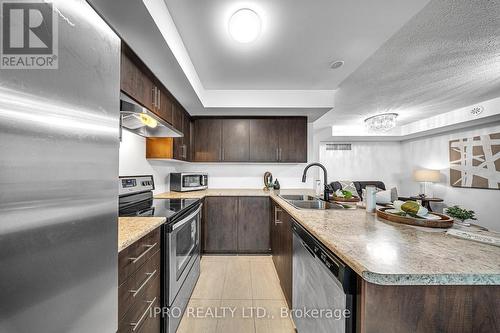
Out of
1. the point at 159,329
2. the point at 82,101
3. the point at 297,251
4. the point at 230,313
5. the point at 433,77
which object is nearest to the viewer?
the point at 82,101

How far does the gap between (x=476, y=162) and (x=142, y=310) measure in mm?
5956

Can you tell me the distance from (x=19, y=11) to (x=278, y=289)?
243cm

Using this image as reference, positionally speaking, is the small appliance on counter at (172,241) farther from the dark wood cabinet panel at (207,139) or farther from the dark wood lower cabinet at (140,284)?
the dark wood cabinet panel at (207,139)

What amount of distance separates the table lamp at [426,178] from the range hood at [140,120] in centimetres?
560

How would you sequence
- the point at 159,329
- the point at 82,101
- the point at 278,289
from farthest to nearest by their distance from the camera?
the point at 278,289 → the point at 159,329 → the point at 82,101

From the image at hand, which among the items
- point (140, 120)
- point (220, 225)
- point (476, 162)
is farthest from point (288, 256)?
point (476, 162)

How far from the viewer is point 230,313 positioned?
1.72 metres

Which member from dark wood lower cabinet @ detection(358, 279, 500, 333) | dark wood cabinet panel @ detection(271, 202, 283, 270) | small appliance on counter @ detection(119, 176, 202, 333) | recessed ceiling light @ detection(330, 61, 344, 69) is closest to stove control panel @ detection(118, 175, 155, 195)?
small appliance on counter @ detection(119, 176, 202, 333)

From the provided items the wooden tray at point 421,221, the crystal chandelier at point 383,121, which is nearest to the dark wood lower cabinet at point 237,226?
the wooden tray at point 421,221

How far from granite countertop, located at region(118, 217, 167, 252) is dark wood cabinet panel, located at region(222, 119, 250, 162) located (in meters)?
1.98

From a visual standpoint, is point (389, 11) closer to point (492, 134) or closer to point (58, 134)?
point (58, 134)

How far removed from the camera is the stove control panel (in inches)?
Answer: 70.2

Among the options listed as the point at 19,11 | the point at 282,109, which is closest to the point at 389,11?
the point at 282,109

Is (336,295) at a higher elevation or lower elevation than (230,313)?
higher
